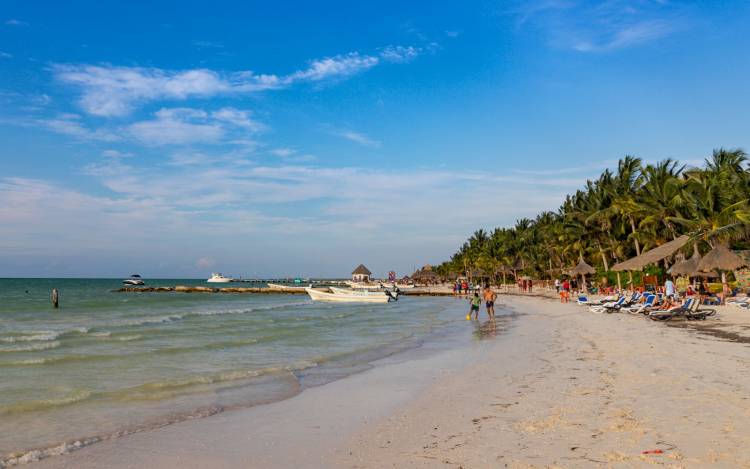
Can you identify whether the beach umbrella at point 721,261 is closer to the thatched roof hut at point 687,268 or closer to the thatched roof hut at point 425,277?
the thatched roof hut at point 687,268

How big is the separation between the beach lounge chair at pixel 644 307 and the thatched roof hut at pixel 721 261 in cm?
376

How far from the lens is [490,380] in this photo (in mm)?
9914

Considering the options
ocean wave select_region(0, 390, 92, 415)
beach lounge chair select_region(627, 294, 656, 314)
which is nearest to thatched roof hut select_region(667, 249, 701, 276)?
beach lounge chair select_region(627, 294, 656, 314)

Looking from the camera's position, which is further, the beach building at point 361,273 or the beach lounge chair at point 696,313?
the beach building at point 361,273

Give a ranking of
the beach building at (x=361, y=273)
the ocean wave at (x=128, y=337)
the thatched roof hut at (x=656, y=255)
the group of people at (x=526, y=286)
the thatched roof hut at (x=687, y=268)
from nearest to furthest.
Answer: the ocean wave at (x=128, y=337) < the thatched roof hut at (x=687, y=268) < the thatched roof hut at (x=656, y=255) < the group of people at (x=526, y=286) < the beach building at (x=361, y=273)

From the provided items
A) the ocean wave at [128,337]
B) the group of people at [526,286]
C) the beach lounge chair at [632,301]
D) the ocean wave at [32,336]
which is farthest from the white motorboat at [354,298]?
the ocean wave at [128,337]

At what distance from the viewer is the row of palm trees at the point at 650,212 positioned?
101 feet

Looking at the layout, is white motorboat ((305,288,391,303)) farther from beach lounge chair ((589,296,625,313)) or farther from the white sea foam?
the white sea foam

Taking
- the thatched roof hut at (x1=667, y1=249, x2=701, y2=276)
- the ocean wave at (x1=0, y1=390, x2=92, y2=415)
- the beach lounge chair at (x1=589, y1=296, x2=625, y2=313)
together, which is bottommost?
the ocean wave at (x1=0, y1=390, x2=92, y2=415)

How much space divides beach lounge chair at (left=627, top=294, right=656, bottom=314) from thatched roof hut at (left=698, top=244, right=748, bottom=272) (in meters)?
3.76

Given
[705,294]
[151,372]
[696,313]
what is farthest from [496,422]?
[705,294]

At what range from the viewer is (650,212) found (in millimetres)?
39844

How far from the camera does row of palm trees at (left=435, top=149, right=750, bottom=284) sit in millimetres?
30734

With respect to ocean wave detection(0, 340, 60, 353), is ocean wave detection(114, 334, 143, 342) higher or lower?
lower
